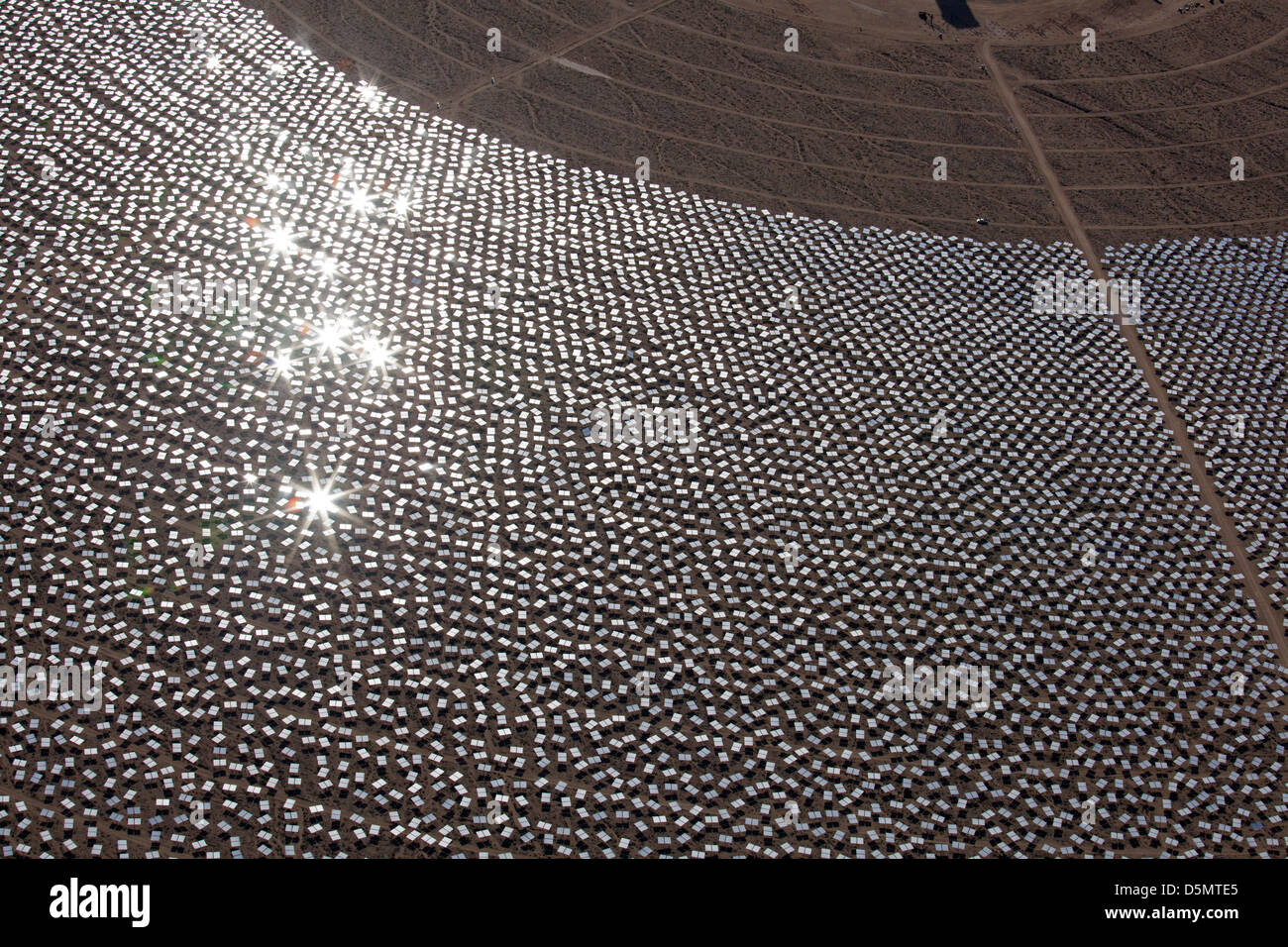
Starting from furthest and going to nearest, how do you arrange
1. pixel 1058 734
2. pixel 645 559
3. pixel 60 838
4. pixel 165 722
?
pixel 645 559 → pixel 1058 734 → pixel 165 722 → pixel 60 838

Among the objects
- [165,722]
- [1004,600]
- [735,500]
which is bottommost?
[165,722]

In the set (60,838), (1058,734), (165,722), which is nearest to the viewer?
(60,838)

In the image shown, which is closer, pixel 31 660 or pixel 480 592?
pixel 31 660

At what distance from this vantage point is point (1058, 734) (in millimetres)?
42844

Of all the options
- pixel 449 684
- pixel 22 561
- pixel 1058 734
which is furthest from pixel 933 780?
pixel 22 561

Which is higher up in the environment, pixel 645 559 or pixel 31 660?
pixel 645 559

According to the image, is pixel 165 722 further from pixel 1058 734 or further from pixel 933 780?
pixel 1058 734

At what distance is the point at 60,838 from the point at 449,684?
12.9 meters

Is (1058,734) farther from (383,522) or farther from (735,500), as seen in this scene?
(383,522)

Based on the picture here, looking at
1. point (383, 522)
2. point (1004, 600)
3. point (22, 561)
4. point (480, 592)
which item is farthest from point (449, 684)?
point (1004, 600)
